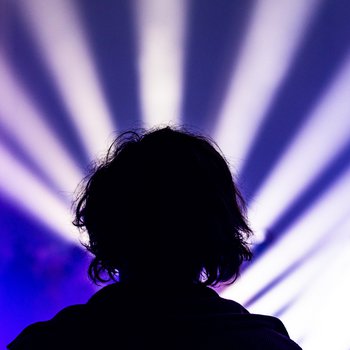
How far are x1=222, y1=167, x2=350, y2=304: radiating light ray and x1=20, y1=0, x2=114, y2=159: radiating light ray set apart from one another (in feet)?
1.92

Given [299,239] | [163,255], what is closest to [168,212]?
[163,255]

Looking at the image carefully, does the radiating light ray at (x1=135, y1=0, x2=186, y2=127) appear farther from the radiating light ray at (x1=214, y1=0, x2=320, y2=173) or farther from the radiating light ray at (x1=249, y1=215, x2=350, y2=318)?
the radiating light ray at (x1=249, y1=215, x2=350, y2=318)

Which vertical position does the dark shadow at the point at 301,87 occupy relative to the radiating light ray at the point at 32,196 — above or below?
above

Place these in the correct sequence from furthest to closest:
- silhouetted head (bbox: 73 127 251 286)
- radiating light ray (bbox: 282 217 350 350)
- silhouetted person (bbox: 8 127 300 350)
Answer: radiating light ray (bbox: 282 217 350 350) → silhouetted head (bbox: 73 127 251 286) → silhouetted person (bbox: 8 127 300 350)

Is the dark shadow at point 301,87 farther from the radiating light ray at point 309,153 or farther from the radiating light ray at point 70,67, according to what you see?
the radiating light ray at point 70,67

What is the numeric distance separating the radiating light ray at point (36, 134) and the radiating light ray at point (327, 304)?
76cm

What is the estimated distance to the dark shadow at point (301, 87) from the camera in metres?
1.25

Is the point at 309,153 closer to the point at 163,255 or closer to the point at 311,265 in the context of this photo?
the point at 311,265

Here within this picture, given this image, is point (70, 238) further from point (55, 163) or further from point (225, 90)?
point (225, 90)

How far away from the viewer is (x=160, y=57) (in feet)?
4.26

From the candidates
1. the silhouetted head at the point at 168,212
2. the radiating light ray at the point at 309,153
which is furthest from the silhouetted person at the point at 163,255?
the radiating light ray at the point at 309,153

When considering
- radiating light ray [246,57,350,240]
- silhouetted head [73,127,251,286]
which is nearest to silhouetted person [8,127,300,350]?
silhouetted head [73,127,251,286]

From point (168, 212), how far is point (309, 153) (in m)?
0.71

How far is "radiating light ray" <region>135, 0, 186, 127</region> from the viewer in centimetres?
129
